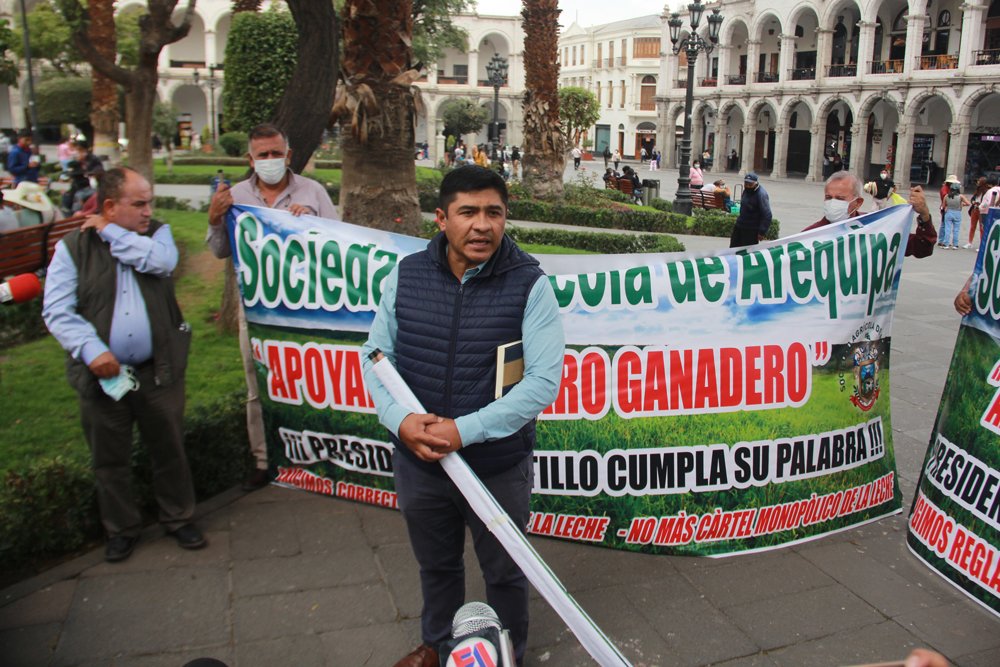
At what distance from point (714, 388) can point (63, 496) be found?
120 inches

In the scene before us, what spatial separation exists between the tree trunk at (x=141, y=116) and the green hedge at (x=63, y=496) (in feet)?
22.8

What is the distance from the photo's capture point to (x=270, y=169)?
450cm

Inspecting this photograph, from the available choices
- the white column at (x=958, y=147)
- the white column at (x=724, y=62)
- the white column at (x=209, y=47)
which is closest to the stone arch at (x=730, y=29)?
the white column at (x=724, y=62)

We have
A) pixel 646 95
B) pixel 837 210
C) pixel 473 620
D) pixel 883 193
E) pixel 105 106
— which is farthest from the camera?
pixel 646 95

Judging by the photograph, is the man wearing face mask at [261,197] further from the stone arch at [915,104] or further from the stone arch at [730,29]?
the stone arch at [730,29]

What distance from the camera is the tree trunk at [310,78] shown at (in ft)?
21.6

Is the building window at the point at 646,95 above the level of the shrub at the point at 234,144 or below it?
above

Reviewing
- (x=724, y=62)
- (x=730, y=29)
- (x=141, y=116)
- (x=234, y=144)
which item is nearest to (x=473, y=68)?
(x=724, y=62)

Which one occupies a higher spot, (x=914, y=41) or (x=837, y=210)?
(x=914, y=41)

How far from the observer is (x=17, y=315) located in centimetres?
784

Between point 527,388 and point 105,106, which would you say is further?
point 105,106

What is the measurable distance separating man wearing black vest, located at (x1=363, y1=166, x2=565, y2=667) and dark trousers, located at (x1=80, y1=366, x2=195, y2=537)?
59.9 inches

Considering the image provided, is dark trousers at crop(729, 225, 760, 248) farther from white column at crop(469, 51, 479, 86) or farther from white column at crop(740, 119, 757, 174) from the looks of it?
white column at crop(469, 51, 479, 86)

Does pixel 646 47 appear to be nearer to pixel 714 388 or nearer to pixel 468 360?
pixel 714 388
